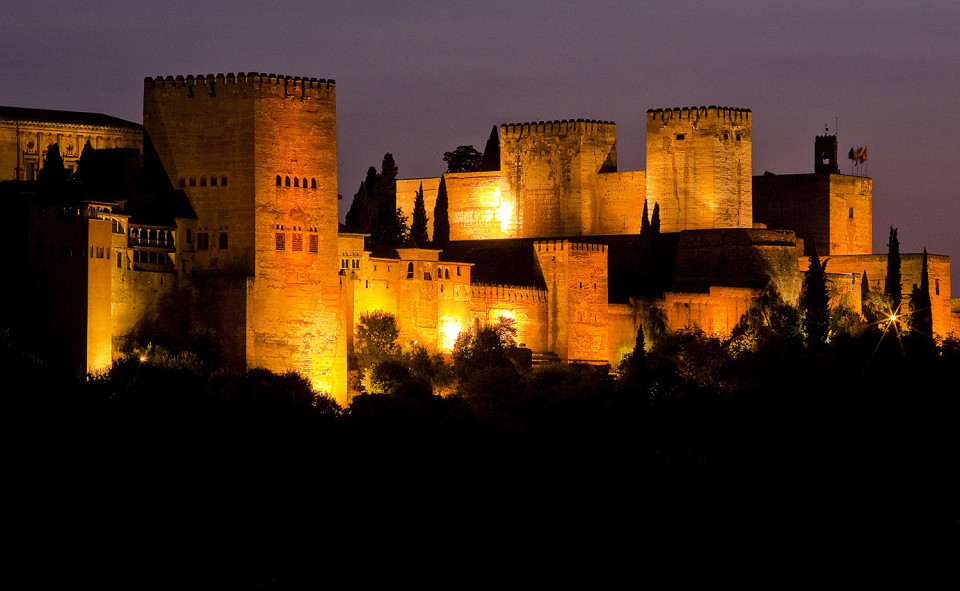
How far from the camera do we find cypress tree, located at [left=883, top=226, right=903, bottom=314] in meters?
77.1

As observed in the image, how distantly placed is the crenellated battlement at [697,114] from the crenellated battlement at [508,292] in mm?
12181

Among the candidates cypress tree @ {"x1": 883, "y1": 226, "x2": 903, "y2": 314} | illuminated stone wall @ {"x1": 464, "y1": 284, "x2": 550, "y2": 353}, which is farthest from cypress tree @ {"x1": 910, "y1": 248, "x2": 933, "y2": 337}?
illuminated stone wall @ {"x1": 464, "y1": 284, "x2": 550, "y2": 353}

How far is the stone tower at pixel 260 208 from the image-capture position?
6281 cm

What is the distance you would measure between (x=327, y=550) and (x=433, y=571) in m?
2.14

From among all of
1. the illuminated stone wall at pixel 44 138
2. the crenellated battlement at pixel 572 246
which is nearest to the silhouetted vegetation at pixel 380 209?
the crenellated battlement at pixel 572 246

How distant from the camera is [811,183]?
8788cm

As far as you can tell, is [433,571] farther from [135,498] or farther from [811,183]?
[811,183]

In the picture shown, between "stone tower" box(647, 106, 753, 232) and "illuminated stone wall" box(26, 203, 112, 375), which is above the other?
"stone tower" box(647, 106, 753, 232)

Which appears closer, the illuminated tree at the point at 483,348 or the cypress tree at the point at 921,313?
the illuminated tree at the point at 483,348

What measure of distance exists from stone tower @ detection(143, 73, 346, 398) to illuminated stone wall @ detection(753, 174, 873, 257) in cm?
2750

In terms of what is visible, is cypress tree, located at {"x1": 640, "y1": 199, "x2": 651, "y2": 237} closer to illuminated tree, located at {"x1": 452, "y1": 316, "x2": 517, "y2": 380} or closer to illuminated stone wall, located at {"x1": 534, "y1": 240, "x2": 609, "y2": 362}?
illuminated stone wall, located at {"x1": 534, "y1": 240, "x2": 609, "y2": 362}

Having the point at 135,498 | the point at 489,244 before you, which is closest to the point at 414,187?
the point at 489,244

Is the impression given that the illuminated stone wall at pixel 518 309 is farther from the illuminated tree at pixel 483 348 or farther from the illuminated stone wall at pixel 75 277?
the illuminated stone wall at pixel 75 277

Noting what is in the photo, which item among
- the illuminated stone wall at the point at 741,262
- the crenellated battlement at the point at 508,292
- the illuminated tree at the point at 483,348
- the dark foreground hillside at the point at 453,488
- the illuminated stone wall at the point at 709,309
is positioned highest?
the illuminated stone wall at the point at 741,262
